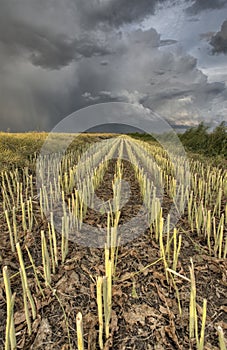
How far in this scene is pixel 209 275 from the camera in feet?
6.63

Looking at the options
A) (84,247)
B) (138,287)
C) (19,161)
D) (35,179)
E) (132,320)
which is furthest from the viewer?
(19,161)

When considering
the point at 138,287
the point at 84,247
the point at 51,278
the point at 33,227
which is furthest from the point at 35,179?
the point at 138,287

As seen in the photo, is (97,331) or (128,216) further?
(128,216)

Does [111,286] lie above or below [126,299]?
above

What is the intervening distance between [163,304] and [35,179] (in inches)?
141

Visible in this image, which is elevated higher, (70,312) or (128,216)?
(128,216)

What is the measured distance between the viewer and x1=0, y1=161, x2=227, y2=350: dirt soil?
1.44m

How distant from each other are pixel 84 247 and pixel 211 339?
48.6 inches

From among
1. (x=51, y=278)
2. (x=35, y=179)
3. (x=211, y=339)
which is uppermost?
(x=35, y=179)

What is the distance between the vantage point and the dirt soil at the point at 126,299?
144cm

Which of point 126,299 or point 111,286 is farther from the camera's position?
point 126,299

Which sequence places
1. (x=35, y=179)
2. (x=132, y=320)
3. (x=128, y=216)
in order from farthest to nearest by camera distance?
1. (x=35, y=179)
2. (x=128, y=216)
3. (x=132, y=320)

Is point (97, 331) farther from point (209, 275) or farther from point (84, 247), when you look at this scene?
point (209, 275)

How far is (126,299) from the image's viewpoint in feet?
5.65
